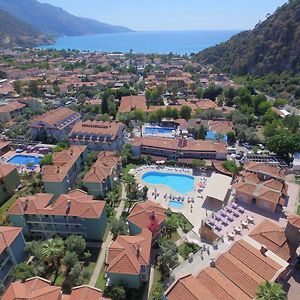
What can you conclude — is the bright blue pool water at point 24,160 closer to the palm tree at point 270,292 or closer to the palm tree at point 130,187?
the palm tree at point 130,187

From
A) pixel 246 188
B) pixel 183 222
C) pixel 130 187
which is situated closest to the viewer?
pixel 183 222

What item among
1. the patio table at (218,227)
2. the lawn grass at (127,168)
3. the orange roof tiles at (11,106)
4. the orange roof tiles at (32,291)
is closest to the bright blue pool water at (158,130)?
the lawn grass at (127,168)

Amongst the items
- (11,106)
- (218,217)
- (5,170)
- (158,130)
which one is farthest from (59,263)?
(11,106)

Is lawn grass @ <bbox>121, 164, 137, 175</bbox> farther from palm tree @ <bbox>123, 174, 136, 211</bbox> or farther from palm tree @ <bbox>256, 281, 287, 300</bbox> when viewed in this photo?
palm tree @ <bbox>256, 281, 287, 300</bbox>

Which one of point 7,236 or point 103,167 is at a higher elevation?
point 103,167

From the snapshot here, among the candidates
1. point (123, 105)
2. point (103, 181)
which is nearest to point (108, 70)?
point (123, 105)

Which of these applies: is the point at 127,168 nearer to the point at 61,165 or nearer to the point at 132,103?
the point at 61,165
